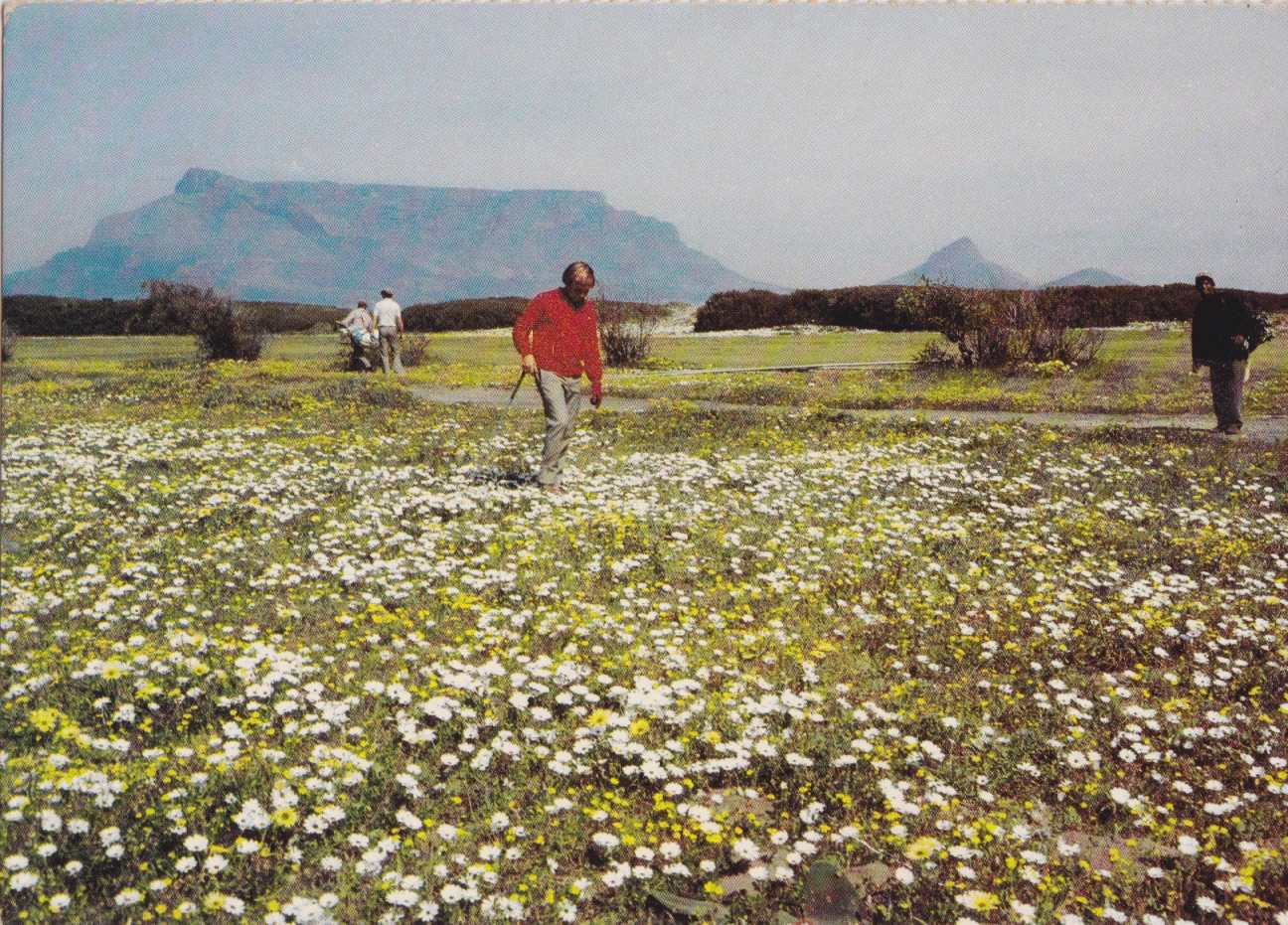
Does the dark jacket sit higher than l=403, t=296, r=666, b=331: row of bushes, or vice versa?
l=403, t=296, r=666, b=331: row of bushes

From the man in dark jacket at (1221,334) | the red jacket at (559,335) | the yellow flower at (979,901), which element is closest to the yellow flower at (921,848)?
the yellow flower at (979,901)

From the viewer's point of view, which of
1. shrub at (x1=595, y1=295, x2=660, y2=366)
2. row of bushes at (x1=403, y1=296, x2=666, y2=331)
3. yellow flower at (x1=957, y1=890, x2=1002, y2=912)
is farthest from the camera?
row of bushes at (x1=403, y1=296, x2=666, y2=331)

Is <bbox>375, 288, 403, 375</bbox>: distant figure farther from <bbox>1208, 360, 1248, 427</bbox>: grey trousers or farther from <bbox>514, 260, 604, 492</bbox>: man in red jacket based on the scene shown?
<bbox>1208, 360, 1248, 427</bbox>: grey trousers

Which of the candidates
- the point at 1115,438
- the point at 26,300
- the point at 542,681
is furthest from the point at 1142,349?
the point at 26,300

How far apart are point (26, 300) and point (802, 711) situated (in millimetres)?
41620

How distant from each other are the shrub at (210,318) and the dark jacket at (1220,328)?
2700 centimetres

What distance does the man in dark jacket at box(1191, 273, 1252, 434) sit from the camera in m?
14.4

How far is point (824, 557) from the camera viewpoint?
8.94m

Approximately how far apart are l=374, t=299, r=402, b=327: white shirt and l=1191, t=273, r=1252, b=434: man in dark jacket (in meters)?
18.4

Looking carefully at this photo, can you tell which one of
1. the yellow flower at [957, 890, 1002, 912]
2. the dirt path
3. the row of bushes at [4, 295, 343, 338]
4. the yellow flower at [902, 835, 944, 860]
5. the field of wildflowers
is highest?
the row of bushes at [4, 295, 343, 338]

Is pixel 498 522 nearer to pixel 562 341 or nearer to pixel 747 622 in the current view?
pixel 562 341

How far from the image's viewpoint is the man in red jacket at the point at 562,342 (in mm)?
10227

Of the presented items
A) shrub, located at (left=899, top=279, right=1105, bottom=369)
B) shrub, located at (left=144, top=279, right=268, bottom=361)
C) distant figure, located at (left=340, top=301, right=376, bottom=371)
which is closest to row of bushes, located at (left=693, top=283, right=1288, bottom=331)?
shrub, located at (left=899, top=279, right=1105, bottom=369)

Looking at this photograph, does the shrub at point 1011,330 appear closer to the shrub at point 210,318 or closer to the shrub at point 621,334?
the shrub at point 621,334
